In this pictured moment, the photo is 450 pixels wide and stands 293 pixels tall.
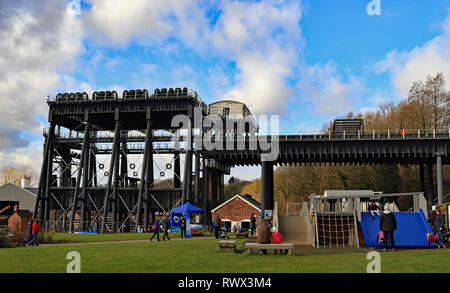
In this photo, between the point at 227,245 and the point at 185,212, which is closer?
the point at 227,245

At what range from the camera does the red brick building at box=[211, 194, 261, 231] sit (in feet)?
208

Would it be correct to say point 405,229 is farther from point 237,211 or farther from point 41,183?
point 41,183

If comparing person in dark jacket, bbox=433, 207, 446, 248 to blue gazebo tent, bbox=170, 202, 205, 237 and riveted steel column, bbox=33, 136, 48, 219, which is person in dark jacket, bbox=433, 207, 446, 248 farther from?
riveted steel column, bbox=33, 136, 48, 219

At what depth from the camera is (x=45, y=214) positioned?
196 ft

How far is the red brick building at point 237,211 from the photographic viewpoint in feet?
208

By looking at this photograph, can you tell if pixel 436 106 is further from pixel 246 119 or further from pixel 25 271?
pixel 25 271

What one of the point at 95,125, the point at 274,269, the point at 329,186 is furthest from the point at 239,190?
the point at 274,269

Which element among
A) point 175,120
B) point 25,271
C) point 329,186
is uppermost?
point 175,120

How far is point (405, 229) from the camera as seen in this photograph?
21016 mm

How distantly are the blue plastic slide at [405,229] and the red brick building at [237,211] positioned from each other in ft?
138

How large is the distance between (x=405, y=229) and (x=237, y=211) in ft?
143

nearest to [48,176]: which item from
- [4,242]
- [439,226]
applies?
[4,242]

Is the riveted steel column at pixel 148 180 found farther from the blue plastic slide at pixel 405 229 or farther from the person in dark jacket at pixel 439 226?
the person in dark jacket at pixel 439 226
